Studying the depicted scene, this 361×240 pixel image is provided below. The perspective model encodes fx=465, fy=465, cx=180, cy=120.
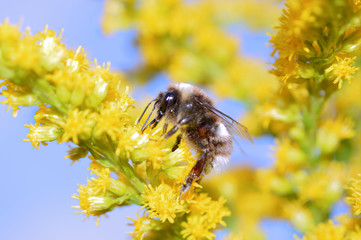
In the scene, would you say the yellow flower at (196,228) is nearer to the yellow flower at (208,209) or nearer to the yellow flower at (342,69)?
the yellow flower at (208,209)

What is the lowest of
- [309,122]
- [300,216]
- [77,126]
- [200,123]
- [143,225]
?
[143,225]

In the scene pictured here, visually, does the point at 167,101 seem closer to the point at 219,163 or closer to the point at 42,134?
the point at 219,163

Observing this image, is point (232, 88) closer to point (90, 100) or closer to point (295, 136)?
point (295, 136)

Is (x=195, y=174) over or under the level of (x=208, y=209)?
over

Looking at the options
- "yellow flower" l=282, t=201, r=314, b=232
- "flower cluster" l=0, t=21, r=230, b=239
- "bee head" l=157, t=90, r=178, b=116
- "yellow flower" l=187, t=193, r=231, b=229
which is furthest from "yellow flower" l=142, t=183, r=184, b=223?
"yellow flower" l=282, t=201, r=314, b=232

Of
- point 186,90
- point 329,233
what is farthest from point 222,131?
point 329,233

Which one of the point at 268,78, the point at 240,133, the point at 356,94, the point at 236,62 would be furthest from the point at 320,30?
the point at 236,62

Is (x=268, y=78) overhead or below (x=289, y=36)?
overhead
